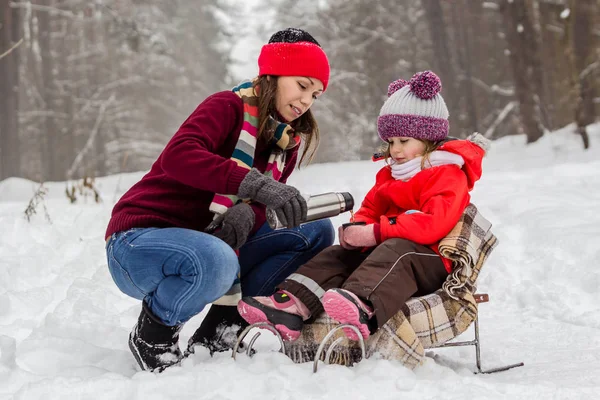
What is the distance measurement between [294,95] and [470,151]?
73cm

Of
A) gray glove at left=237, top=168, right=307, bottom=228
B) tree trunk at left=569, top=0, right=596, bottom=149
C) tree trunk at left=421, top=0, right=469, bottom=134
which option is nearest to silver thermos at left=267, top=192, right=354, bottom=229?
gray glove at left=237, top=168, right=307, bottom=228

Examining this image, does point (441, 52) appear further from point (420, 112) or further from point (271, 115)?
point (271, 115)

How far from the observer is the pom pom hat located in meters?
2.34

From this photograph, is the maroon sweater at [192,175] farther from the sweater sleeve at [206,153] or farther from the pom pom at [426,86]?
the pom pom at [426,86]

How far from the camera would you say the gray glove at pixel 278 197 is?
6.49 ft

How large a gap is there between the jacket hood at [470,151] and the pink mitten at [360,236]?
0.44 metres

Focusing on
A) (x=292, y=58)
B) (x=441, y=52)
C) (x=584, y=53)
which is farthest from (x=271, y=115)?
(x=441, y=52)

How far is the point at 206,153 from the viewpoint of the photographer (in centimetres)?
207

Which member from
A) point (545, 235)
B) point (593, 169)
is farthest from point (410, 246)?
point (593, 169)

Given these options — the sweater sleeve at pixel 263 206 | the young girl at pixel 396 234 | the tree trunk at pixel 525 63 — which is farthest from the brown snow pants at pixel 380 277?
the tree trunk at pixel 525 63

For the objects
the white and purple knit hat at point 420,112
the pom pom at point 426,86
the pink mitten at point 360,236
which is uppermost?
the pom pom at point 426,86

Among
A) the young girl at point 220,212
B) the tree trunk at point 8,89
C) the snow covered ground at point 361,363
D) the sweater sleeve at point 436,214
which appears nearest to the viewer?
the snow covered ground at point 361,363

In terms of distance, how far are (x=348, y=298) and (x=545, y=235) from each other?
282 cm

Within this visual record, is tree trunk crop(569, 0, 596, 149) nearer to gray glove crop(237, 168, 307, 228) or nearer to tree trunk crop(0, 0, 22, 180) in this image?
gray glove crop(237, 168, 307, 228)
